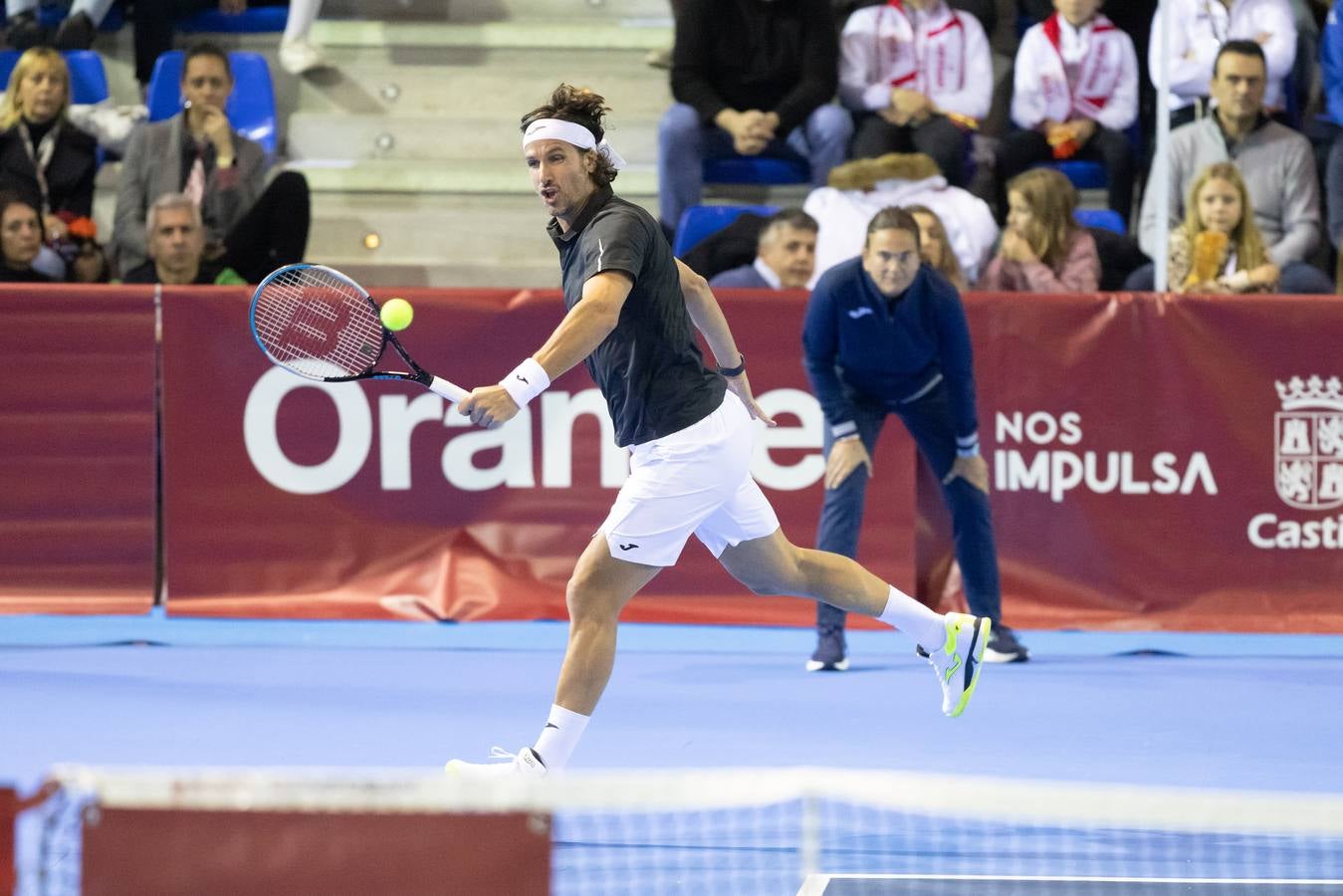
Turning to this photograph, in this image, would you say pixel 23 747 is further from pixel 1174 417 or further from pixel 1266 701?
pixel 1174 417

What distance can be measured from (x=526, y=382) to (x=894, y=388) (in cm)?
319

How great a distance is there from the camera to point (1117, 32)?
10.7 meters

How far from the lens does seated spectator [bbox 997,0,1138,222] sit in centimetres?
1066

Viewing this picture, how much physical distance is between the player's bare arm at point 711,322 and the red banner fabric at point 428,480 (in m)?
2.65

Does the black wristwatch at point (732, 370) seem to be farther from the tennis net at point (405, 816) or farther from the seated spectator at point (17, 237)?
the seated spectator at point (17, 237)

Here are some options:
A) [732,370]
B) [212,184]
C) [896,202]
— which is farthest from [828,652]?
[212,184]

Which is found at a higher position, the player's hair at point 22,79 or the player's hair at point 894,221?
the player's hair at point 22,79

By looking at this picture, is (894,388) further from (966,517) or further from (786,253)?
(786,253)

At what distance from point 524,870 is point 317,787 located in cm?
30

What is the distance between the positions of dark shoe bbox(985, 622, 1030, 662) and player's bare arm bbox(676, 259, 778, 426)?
8.08ft

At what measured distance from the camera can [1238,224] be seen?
9.20 meters

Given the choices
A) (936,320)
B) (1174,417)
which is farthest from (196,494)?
(1174,417)

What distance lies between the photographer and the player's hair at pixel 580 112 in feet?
16.8

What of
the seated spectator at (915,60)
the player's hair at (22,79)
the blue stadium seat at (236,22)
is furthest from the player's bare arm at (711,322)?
the blue stadium seat at (236,22)
